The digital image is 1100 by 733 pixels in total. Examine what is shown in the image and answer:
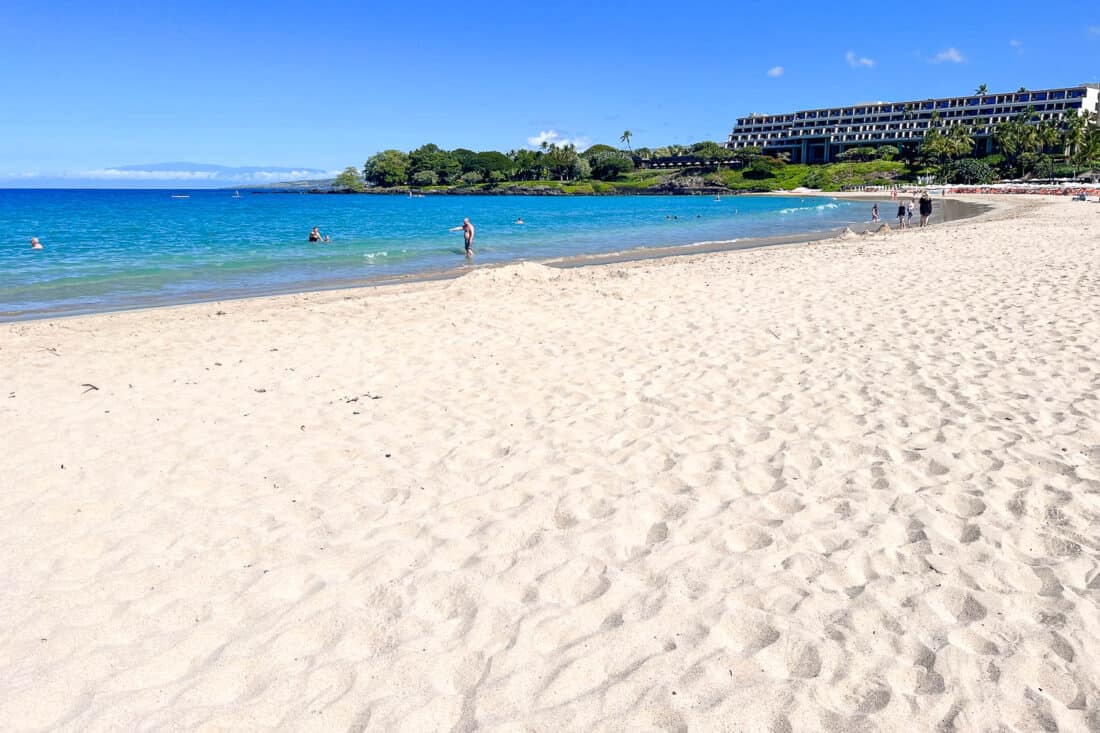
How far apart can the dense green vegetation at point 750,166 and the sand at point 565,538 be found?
385ft

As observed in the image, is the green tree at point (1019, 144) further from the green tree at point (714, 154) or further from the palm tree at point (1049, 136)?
the green tree at point (714, 154)

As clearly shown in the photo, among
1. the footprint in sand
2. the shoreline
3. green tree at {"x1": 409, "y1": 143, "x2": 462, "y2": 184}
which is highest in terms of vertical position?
green tree at {"x1": 409, "y1": 143, "x2": 462, "y2": 184}

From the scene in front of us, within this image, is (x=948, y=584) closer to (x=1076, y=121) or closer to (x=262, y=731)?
(x=262, y=731)

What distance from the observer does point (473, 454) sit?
5512 millimetres

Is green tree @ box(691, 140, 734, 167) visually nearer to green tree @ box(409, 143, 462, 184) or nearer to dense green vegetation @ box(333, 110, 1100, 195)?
dense green vegetation @ box(333, 110, 1100, 195)

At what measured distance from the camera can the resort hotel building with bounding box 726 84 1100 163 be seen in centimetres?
12825

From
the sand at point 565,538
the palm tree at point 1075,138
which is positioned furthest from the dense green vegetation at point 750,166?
the sand at point 565,538

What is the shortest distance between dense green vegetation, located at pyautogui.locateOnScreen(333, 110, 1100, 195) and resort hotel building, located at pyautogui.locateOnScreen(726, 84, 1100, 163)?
12.9ft

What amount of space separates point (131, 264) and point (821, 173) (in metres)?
133

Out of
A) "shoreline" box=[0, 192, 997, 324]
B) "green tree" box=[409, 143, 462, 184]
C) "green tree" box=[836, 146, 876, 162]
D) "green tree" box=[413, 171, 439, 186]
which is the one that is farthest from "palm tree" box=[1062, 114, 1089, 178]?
"green tree" box=[413, 171, 439, 186]

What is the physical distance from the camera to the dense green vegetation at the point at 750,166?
106 metres

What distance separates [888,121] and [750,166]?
31.9 m

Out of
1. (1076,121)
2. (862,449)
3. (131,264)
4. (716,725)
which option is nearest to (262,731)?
(716,725)

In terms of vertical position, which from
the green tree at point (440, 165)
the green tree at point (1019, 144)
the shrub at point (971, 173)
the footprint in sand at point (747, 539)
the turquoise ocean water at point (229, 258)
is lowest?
the footprint in sand at point (747, 539)
